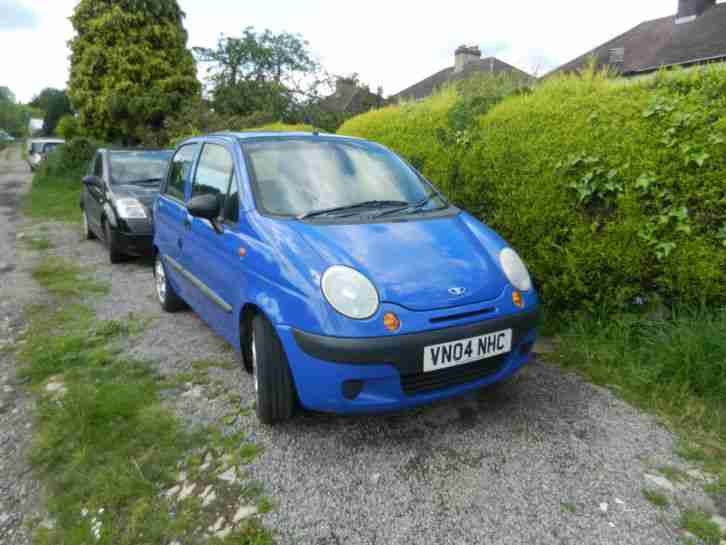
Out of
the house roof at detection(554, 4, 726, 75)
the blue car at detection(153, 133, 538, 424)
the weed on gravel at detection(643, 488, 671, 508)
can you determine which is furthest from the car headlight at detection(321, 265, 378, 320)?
the house roof at detection(554, 4, 726, 75)

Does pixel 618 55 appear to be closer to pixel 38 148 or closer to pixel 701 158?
pixel 701 158

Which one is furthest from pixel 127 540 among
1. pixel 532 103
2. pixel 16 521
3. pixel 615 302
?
pixel 532 103

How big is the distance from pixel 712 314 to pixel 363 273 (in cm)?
245

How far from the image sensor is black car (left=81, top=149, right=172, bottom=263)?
6855mm

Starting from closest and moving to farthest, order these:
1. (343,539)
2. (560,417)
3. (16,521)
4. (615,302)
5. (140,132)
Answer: (343,539)
(16,521)
(560,417)
(615,302)
(140,132)

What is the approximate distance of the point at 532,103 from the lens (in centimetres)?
461

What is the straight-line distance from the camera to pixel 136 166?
26.1 ft

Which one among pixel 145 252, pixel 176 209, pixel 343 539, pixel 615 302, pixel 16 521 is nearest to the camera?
pixel 343 539

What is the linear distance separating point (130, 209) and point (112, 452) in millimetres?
4769

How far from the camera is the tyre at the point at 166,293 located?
196 inches

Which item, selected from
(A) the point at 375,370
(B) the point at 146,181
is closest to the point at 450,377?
(A) the point at 375,370

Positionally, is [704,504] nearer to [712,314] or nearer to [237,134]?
[712,314]

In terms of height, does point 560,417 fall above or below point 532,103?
below

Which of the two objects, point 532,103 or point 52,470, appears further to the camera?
point 532,103
